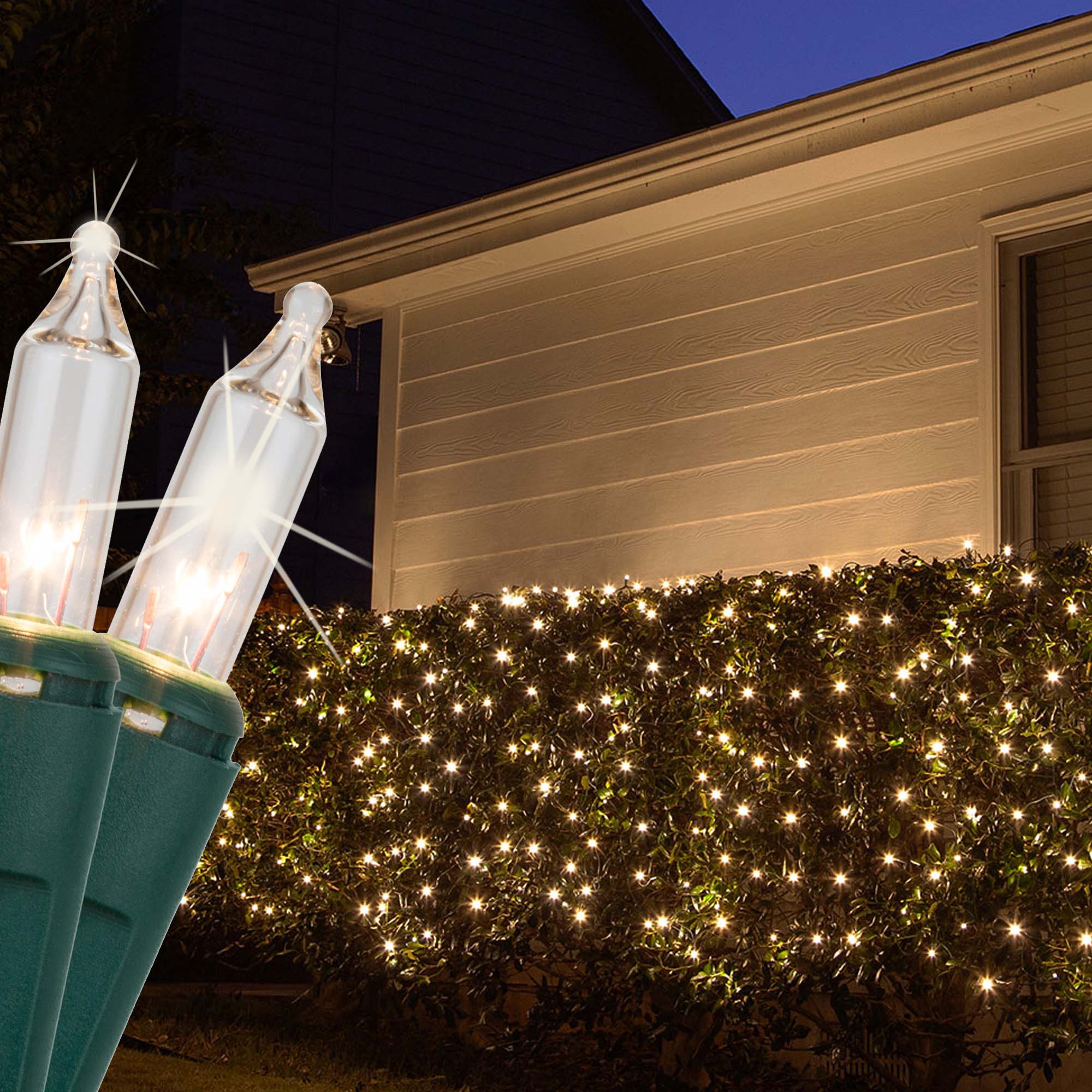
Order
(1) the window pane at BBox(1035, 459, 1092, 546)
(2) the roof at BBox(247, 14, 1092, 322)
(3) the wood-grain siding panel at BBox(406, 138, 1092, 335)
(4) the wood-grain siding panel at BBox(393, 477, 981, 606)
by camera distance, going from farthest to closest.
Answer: (4) the wood-grain siding panel at BBox(393, 477, 981, 606), (3) the wood-grain siding panel at BBox(406, 138, 1092, 335), (1) the window pane at BBox(1035, 459, 1092, 546), (2) the roof at BBox(247, 14, 1092, 322)

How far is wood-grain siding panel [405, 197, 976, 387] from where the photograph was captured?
243 inches

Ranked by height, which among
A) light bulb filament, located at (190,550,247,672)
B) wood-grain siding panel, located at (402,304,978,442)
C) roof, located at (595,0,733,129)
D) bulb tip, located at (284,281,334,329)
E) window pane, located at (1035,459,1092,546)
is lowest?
light bulb filament, located at (190,550,247,672)

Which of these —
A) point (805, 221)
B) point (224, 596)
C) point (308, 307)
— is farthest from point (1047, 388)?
point (224, 596)

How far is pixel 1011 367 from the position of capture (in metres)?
5.81

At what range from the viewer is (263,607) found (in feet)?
35.7

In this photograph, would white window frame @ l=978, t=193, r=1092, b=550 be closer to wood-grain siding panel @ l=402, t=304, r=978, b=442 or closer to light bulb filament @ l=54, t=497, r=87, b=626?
wood-grain siding panel @ l=402, t=304, r=978, b=442

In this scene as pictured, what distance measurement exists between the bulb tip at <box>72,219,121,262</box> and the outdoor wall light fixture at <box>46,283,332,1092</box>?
0.15 m

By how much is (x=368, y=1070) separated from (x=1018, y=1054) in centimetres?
254

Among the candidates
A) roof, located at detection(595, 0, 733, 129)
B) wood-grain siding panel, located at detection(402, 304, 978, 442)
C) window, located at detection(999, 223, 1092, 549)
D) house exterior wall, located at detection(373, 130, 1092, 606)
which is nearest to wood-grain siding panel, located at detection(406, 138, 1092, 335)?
house exterior wall, located at detection(373, 130, 1092, 606)

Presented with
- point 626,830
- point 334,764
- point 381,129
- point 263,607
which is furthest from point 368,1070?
point 381,129

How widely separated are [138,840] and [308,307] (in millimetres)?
504

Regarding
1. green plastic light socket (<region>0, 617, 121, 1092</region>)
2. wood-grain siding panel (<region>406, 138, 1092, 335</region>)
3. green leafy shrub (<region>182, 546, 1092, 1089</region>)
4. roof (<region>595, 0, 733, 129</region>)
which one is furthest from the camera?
roof (<region>595, 0, 733, 129</region>)

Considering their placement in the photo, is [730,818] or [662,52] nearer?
[730,818]

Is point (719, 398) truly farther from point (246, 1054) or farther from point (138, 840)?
point (138, 840)
